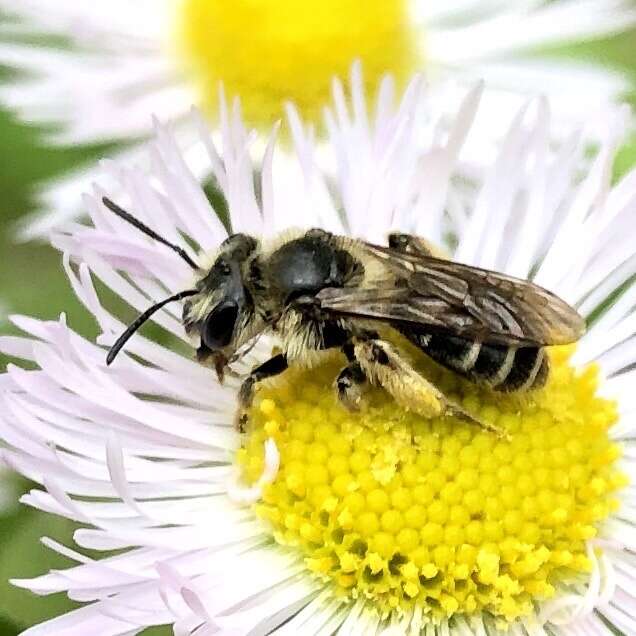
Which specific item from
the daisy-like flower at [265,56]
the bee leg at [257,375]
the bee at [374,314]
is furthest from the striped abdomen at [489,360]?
the daisy-like flower at [265,56]

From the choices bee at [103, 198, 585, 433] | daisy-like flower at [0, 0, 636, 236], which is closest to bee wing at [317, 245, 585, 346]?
bee at [103, 198, 585, 433]

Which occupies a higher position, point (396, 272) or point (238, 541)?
point (396, 272)

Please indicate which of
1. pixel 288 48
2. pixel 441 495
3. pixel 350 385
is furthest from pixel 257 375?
pixel 288 48

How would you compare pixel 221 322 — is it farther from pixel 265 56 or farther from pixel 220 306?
pixel 265 56

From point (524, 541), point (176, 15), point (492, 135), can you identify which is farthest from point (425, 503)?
point (176, 15)

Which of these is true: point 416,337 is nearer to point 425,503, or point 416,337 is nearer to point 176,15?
point 425,503

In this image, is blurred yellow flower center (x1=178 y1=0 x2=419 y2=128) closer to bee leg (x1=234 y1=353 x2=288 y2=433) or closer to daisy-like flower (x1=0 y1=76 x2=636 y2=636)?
daisy-like flower (x1=0 y1=76 x2=636 y2=636)

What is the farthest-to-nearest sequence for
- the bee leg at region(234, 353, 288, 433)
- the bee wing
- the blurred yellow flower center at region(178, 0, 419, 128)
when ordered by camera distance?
1. the blurred yellow flower center at region(178, 0, 419, 128)
2. the bee leg at region(234, 353, 288, 433)
3. the bee wing

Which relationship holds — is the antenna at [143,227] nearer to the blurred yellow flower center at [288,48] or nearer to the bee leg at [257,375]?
the bee leg at [257,375]
